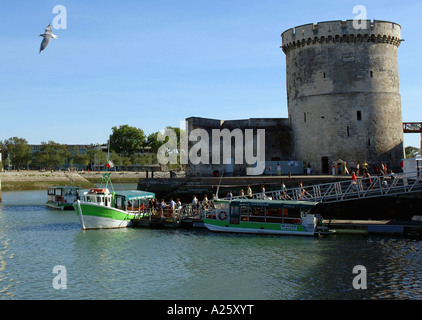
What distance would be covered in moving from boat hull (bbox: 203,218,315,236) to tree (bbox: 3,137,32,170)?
11486 cm

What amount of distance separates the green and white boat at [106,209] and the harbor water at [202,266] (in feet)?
5.28

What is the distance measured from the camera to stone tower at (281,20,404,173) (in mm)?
39844

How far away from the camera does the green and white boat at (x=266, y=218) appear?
25.5 meters

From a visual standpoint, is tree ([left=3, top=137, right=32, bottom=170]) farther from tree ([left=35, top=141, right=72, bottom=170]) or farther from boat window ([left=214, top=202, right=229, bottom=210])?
boat window ([left=214, top=202, right=229, bottom=210])

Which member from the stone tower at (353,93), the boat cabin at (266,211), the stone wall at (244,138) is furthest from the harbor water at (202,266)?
the stone tower at (353,93)

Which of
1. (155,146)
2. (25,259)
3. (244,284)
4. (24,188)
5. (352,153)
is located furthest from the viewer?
(155,146)

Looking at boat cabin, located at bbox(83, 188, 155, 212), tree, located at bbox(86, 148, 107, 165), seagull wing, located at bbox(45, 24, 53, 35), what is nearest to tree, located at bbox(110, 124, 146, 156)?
tree, located at bbox(86, 148, 107, 165)

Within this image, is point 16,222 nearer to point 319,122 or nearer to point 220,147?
point 220,147

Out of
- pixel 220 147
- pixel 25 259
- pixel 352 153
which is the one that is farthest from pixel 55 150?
pixel 25 259

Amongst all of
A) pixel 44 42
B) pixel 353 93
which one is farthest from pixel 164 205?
pixel 353 93

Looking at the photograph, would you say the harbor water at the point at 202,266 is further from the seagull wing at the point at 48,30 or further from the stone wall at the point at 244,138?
the stone wall at the point at 244,138

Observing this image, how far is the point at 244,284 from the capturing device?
16156mm

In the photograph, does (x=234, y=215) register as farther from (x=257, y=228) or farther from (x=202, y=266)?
(x=202, y=266)

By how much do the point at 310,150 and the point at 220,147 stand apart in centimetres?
868
